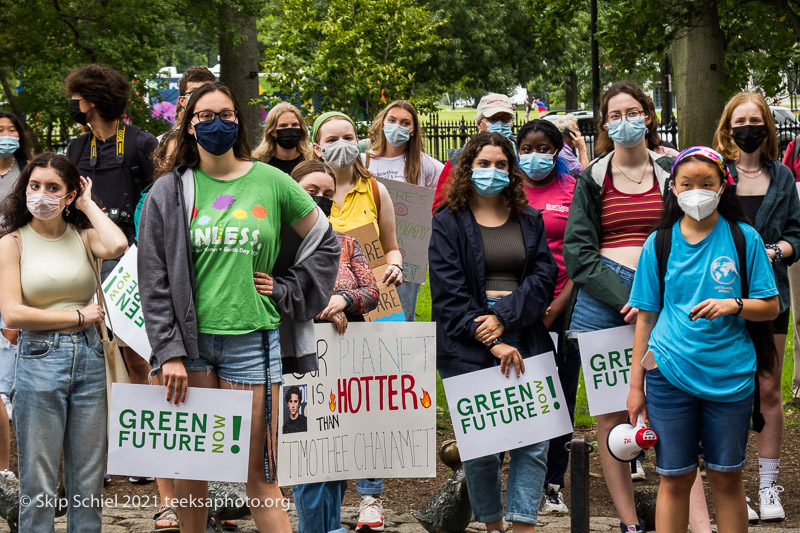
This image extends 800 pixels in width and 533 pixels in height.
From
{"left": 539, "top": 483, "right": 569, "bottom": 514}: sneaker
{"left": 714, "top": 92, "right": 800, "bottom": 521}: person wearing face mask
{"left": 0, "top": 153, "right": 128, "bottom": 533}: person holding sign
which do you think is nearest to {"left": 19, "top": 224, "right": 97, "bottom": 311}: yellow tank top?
{"left": 0, "top": 153, "right": 128, "bottom": 533}: person holding sign

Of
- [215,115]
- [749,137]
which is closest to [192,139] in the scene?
[215,115]

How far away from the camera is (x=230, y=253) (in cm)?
412

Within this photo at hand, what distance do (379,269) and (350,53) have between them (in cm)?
723

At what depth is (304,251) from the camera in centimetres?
443

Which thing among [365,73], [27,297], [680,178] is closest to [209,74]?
[27,297]

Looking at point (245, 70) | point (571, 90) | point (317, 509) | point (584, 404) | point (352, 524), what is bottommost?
point (352, 524)

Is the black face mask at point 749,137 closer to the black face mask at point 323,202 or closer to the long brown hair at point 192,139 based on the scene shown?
the black face mask at point 323,202

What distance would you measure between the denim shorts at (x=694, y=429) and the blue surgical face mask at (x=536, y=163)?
1.71 meters

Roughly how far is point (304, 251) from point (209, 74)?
8.41 feet

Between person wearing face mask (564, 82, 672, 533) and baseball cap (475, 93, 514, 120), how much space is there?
1.75 m

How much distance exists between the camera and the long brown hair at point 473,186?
17.1 ft

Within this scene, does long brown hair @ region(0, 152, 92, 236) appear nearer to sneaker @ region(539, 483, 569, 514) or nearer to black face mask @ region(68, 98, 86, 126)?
black face mask @ region(68, 98, 86, 126)

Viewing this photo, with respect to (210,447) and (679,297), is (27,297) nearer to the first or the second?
(210,447)

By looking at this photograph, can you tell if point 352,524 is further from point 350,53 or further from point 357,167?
point 350,53
